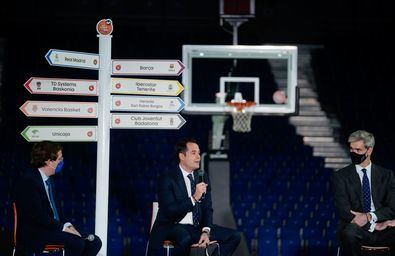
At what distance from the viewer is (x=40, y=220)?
426 centimetres

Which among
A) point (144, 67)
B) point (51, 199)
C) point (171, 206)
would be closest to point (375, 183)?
point (171, 206)

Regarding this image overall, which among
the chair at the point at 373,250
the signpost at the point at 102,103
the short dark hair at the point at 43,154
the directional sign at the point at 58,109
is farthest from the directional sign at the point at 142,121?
the chair at the point at 373,250

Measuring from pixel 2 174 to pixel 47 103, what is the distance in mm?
4809

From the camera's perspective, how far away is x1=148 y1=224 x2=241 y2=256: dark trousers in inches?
179

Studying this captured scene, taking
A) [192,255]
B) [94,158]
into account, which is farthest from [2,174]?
[192,255]

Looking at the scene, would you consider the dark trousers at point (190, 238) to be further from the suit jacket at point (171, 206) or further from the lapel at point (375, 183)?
the lapel at point (375, 183)

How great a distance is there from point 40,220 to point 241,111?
12.3ft

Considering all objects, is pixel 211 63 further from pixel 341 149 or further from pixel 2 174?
pixel 2 174

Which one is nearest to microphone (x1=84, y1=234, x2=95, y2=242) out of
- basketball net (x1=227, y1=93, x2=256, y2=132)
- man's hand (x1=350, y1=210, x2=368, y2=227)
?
man's hand (x1=350, y1=210, x2=368, y2=227)

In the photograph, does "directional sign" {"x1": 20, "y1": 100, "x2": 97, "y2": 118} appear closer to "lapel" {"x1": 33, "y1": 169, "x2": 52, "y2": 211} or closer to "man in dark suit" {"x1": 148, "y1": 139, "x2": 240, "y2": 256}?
"lapel" {"x1": 33, "y1": 169, "x2": 52, "y2": 211}

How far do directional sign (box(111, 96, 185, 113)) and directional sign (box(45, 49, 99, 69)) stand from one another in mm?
372

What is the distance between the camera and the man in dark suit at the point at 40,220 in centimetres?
426

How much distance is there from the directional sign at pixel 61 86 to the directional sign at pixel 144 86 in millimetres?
216

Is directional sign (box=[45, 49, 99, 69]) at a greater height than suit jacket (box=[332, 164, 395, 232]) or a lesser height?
greater
